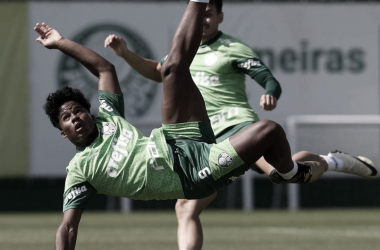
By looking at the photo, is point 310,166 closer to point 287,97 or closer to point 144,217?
point 144,217

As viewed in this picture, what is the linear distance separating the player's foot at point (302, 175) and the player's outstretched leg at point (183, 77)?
64 cm

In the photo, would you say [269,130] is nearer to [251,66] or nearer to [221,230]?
[251,66]

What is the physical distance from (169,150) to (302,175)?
1024 mm

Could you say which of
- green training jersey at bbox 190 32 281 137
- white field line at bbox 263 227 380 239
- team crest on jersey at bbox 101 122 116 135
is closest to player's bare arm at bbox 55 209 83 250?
team crest on jersey at bbox 101 122 116 135

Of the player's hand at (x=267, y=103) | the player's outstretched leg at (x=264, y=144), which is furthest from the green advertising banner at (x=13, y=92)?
the player's outstretched leg at (x=264, y=144)

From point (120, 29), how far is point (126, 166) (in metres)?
10.6

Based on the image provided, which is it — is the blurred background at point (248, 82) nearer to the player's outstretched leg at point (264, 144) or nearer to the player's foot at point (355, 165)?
the player's foot at point (355, 165)

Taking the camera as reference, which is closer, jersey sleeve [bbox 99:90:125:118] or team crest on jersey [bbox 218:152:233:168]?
team crest on jersey [bbox 218:152:233:168]

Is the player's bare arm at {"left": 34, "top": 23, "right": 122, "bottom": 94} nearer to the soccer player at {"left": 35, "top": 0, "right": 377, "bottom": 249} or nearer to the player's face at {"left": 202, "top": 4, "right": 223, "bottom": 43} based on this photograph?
the soccer player at {"left": 35, "top": 0, "right": 377, "bottom": 249}

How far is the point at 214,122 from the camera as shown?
24.8 ft

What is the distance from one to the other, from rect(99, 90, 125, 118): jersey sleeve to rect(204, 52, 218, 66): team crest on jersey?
127 cm

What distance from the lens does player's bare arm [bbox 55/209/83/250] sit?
5668mm

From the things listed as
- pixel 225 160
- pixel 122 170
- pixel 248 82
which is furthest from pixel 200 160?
pixel 248 82

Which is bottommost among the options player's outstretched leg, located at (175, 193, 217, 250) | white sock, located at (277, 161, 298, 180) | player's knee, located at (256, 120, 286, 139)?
player's outstretched leg, located at (175, 193, 217, 250)
